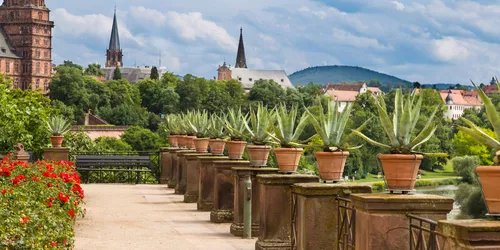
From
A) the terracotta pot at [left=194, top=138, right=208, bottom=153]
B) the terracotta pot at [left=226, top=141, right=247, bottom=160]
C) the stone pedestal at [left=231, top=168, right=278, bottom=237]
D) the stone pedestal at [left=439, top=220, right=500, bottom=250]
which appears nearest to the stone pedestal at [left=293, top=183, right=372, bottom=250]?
the stone pedestal at [left=231, top=168, right=278, bottom=237]

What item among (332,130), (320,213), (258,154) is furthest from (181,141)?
(320,213)

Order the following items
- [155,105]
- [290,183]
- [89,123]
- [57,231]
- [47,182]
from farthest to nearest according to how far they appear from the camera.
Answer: [155,105] < [89,123] < [47,182] < [290,183] < [57,231]

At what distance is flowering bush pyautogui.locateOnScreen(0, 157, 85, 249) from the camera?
30.4 feet

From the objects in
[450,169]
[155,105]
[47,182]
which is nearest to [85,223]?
[47,182]

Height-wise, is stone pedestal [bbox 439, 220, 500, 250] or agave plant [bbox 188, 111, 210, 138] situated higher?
agave plant [bbox 188, 111, 210, 138]

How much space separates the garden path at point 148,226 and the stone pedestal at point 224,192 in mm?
283

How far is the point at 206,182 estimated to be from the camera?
20.0m

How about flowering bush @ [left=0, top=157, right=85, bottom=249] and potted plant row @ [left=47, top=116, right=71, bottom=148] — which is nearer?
flowering bush @ [left=0, top=157, right=85, bottom=249]

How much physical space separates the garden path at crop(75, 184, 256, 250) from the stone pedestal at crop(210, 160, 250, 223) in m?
0.28

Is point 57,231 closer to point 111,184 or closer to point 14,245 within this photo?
point 14,245

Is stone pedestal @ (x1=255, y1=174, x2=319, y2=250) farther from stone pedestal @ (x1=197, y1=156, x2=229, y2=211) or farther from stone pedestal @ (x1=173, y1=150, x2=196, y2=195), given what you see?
stone pedestal @ (x1=173, y1=150, x2=196, y2=195)

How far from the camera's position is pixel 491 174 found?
23.2 ft

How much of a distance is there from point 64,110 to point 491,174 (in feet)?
454

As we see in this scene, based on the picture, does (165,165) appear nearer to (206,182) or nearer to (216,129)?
(216,129)
